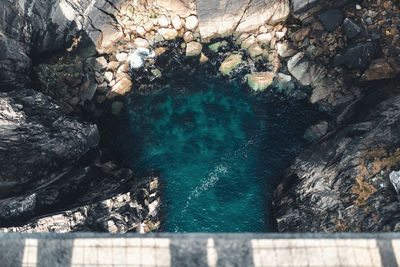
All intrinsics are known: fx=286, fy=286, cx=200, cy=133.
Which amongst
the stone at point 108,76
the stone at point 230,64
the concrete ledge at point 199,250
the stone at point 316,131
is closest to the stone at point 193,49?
the stone at point 230,64

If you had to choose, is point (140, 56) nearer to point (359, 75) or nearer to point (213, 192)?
point (213, 192)

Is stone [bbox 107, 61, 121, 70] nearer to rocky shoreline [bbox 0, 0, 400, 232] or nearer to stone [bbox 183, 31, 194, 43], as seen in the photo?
rocky shoreline [bbox 0, 0, 400, 232]

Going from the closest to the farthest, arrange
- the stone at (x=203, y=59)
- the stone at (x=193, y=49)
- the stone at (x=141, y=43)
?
1. the stone at (x=203, y=59)
2. the stone at (x=193, y=49)
3. the stone at (x=141, y=43)

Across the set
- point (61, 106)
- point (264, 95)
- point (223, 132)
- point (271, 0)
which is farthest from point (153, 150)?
point (271, 0)

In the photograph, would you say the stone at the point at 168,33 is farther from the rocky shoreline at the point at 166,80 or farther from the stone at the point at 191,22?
the stone at the point at 191,22

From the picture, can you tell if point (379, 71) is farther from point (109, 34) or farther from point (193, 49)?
point (109, 34)
